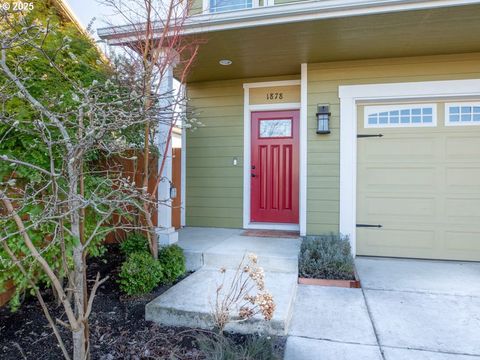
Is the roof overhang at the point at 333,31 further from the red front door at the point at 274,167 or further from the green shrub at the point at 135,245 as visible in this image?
the green shrub at the point at 135,245

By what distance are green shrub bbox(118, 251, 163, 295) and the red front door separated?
232cm

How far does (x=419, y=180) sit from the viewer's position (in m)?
4.16

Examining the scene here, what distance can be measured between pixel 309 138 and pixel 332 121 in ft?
1.26

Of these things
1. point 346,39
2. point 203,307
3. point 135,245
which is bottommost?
point 203,307

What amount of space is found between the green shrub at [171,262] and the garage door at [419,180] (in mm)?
2479

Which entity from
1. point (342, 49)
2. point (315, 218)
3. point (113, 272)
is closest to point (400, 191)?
point (315, 218)

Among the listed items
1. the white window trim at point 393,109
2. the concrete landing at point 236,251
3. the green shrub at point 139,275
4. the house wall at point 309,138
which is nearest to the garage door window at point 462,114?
the white window trim at point 393,109

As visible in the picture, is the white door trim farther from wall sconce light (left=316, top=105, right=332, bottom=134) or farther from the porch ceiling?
the porch ceiling

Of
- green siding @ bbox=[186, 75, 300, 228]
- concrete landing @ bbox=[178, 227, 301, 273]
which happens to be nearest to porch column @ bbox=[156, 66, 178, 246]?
concrete landing @ bbox=[178, 227, 301, 273]

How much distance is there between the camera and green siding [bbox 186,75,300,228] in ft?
16.3

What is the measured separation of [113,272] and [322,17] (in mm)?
3404

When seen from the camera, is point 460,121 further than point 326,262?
Yes

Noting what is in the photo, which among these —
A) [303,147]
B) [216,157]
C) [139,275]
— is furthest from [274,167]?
[139,275]

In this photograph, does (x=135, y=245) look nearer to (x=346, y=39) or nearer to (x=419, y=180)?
(x=346, y=39)
